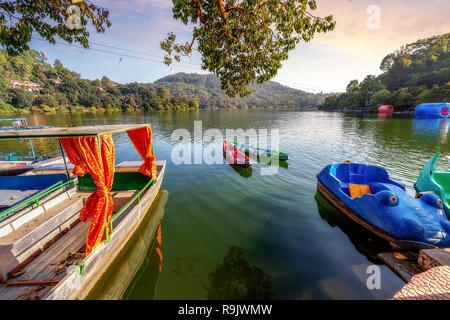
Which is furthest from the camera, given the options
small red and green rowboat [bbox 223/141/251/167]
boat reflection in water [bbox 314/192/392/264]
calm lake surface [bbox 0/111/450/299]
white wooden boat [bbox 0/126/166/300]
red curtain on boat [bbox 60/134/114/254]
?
small red and green rowboat [bbox 223/141/251/167]

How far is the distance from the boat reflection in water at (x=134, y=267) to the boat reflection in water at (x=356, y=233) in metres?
7.40

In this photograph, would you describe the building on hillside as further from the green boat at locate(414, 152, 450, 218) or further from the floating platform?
the green boat at locate(414, 152, 450, 218)

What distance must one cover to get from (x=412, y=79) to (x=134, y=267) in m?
109

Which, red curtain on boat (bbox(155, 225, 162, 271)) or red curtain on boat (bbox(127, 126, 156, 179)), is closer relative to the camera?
red curtain on boat (bbox(155, 225, 162, 271))

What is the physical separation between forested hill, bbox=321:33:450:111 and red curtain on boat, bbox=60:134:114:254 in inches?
3538

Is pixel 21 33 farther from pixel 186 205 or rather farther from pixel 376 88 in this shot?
pixel 376 88

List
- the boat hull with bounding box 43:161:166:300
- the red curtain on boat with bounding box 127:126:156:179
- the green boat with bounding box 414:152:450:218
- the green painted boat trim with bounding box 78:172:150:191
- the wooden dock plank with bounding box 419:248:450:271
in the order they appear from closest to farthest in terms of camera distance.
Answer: the boat hull with bounding box 43:161:166:300 < the wooden dock plank with bounding box 419:248:450:271 < the green boat with bounding box 414:152:450:218 < the green painted boat trim with bounding box 78:172:150:191 < the red curtain on boat with bounding box 127:126:156:179

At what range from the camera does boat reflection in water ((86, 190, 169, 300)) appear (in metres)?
4.82

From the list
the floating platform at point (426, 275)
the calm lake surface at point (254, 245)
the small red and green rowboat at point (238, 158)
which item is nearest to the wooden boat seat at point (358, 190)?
the calm lake surface at point (254, 245)

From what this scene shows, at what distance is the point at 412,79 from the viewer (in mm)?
70062

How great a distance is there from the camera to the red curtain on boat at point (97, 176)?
508 centimetres

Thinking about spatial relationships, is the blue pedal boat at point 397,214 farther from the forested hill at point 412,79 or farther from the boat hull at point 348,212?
the forested hill at point 412,79

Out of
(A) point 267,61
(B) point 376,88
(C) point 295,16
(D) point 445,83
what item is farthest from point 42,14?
(B) point 376,88

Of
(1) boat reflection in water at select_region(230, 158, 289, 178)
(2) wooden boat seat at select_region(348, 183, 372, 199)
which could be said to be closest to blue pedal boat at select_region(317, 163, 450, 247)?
(2) wooden boat seat at select_region(348, 183, 372, 199)
